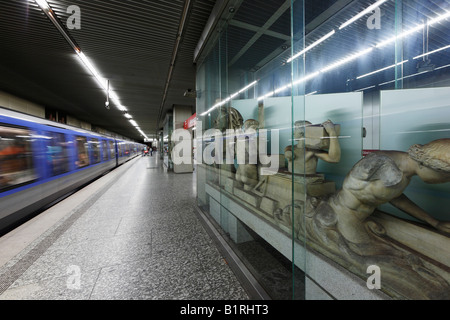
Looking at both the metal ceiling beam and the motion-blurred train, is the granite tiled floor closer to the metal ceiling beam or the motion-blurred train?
the motion-blurred train

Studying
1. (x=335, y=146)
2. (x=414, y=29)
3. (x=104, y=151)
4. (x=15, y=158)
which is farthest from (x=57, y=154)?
(x=414, y=29)

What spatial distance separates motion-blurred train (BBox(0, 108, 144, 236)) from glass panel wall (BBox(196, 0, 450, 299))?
3332 mm

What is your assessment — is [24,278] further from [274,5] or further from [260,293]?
[274,5]

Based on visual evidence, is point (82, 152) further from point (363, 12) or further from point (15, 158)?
point (363, 12)

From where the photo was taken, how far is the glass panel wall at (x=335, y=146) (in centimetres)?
105

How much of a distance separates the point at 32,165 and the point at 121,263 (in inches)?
133

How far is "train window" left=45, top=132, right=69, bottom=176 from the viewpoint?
170 inches

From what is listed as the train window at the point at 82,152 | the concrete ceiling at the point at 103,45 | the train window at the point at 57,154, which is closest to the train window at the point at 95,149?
the train window at the point at 82,152

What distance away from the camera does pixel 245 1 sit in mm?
2535

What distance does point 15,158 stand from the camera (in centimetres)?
320

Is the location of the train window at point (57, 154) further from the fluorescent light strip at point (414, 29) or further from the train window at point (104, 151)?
the fluorescent light strip at point (414, 29)

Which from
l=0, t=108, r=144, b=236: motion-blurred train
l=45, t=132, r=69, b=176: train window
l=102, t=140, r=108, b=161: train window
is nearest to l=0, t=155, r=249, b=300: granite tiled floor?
l=0, t=108, r=144, b=236: motion-blurred train

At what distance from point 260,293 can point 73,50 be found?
5622 millimetres
